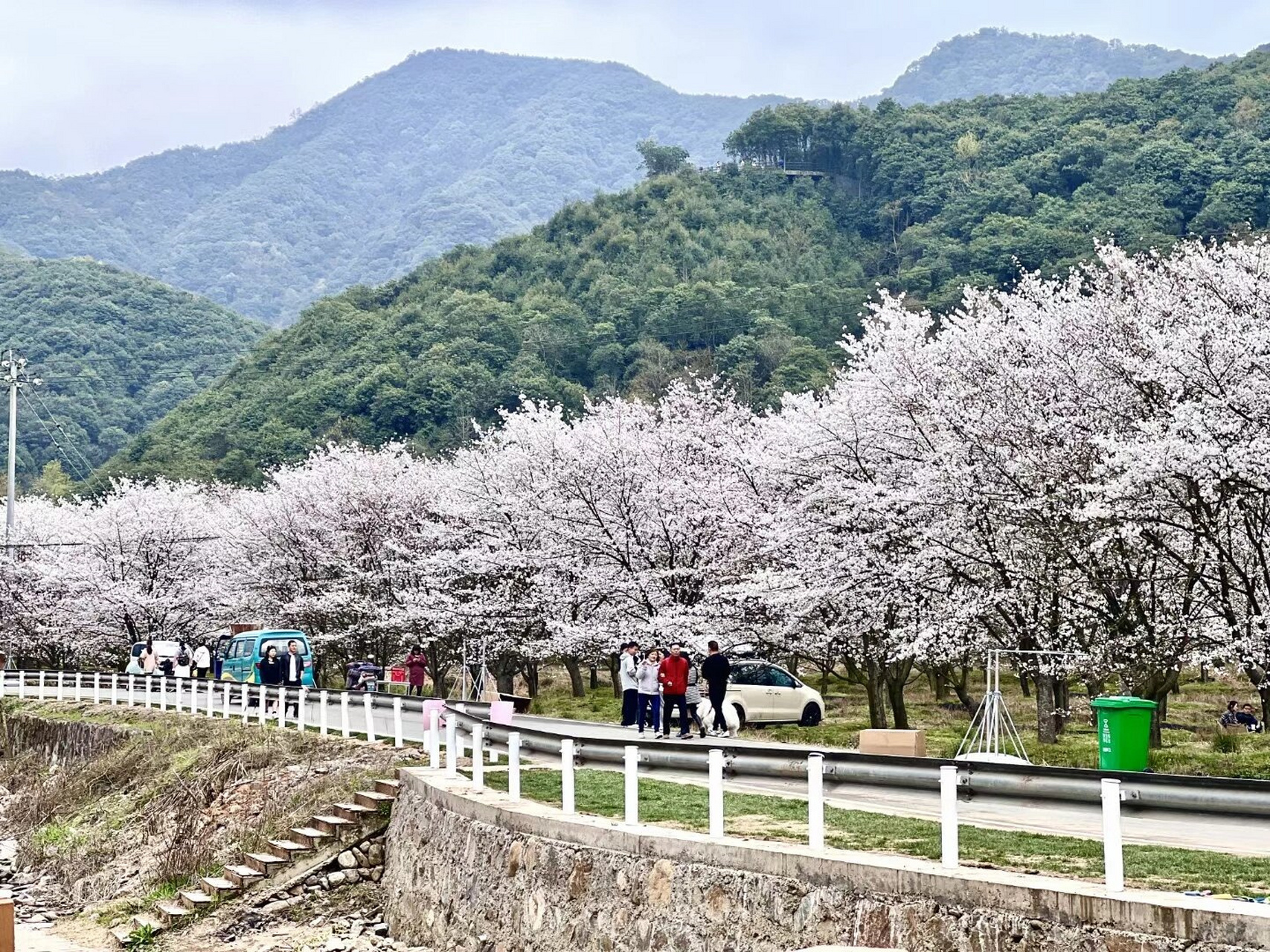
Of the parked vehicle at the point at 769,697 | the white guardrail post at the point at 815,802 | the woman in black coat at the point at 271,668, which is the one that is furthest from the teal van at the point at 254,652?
the white guardrail post at the point at 815,802

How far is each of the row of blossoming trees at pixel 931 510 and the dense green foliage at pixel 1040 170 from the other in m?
60.1

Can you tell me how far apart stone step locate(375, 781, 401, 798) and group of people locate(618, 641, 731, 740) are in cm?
425

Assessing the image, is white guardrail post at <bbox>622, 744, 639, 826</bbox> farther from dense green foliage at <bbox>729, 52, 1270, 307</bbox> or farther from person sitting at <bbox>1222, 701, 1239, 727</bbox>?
dense green foliage at <bbox>729, 52, 1270, 307</bbox>

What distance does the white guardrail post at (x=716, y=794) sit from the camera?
42.4ft

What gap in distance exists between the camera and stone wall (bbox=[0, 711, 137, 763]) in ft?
120

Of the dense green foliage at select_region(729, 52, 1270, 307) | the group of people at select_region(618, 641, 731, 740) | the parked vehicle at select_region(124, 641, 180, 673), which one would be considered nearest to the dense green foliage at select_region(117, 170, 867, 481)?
the dense green foliage at select_region(729, 52, 1270, 307)

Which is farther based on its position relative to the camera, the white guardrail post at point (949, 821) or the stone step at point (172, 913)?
the stone step at point (172, 913)

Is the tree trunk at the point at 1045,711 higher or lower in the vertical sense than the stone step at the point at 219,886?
higher

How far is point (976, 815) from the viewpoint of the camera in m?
14.7

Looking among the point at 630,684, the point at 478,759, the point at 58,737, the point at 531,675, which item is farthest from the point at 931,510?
the point at 58,737

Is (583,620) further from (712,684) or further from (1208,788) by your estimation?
(1208,788)

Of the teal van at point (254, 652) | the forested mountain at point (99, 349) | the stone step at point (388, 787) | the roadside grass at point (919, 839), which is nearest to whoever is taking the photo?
the roadside grass at point (919, 839)

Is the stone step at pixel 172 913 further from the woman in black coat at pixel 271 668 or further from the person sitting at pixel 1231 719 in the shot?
the person sitting at pixel 1231 719

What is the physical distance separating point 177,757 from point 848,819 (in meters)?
19.7
